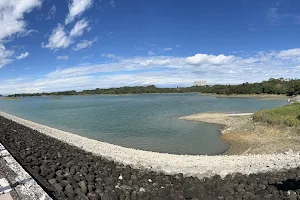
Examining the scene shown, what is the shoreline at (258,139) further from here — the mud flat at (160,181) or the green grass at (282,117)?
the mud flat at (160,181)

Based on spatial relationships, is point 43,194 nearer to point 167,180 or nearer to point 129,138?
point 167,180

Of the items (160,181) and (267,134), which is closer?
(160,181)

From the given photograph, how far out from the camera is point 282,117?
2275cm

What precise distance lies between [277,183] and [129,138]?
15.2 m

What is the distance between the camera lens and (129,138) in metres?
22.6

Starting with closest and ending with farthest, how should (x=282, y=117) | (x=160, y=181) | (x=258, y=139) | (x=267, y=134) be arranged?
1. (x=160, y=181)
2. (x=258, y=139)
3. (x=267, y=134)
4. (x=282, y=117)

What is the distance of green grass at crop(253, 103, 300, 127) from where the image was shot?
69.5ft

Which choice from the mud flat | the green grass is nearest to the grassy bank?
the green grass

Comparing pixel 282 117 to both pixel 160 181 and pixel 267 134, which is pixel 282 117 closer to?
pixel 267 134

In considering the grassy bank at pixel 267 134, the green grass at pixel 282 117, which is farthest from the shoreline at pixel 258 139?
the green grass at pixel 282 117

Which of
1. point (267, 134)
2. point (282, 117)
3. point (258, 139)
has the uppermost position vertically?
point (282, 117)

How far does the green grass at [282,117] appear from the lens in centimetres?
2120

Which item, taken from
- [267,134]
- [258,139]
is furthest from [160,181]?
[267,134]

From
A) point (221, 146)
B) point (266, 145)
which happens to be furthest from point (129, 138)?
point (266, 145)
